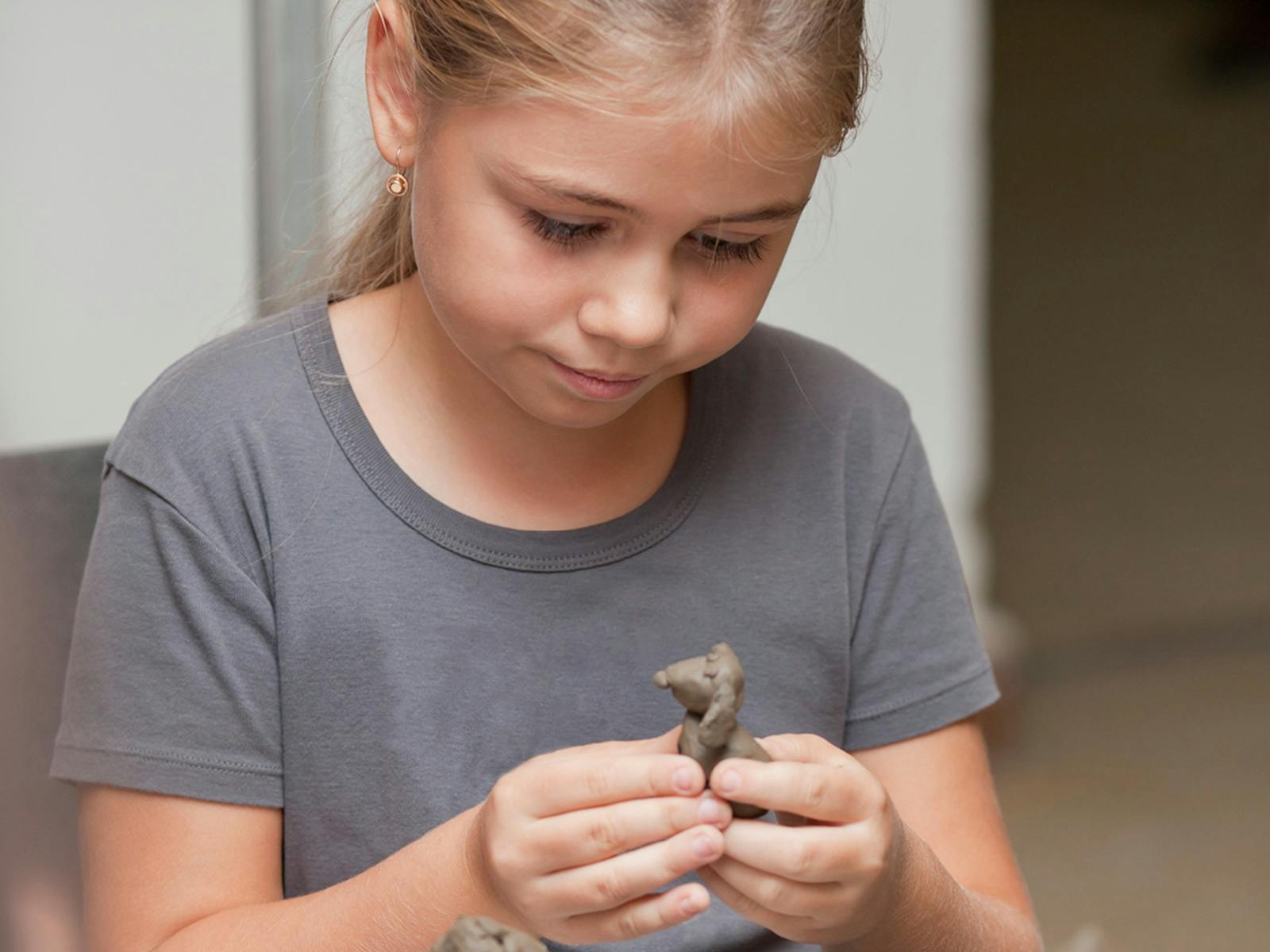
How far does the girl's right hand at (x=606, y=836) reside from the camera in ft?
2.41

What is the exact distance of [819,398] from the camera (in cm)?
111

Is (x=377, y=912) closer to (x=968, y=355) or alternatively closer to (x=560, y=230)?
(x=560, y=230)

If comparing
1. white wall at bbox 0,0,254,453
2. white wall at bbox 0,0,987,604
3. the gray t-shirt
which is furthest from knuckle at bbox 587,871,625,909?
white wall at bbox 0,0,254,453

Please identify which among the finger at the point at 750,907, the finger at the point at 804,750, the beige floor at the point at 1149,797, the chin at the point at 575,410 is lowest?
the beige floor at the point at 1149,797

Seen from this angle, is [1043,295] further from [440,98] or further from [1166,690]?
[440,98]

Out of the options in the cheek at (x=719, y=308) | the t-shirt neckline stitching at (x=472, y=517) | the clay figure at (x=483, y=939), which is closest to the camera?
the clay figure at (x=483, y=939)

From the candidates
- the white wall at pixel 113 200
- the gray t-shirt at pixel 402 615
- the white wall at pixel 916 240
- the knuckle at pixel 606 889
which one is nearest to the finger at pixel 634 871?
the knuckle at pixel 606 889

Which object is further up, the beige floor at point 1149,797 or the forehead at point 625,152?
the forehead at point 625,152

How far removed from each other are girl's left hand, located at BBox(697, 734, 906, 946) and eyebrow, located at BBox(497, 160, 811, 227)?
0.27 meters

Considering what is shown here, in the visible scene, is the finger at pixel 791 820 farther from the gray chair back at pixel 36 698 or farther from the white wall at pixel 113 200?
the white wall at pixel 113 200

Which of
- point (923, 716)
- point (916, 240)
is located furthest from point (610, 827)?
point (916, 240)

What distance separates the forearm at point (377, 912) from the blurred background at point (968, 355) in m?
0.17

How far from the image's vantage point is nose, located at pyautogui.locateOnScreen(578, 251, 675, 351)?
2.68ft

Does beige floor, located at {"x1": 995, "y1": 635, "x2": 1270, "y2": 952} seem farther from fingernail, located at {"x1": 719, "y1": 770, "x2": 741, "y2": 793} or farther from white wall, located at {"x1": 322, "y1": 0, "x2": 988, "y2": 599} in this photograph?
fingernail, located at {"x1": 719, "y1": 770, "x2": 741, "y2": 793}
